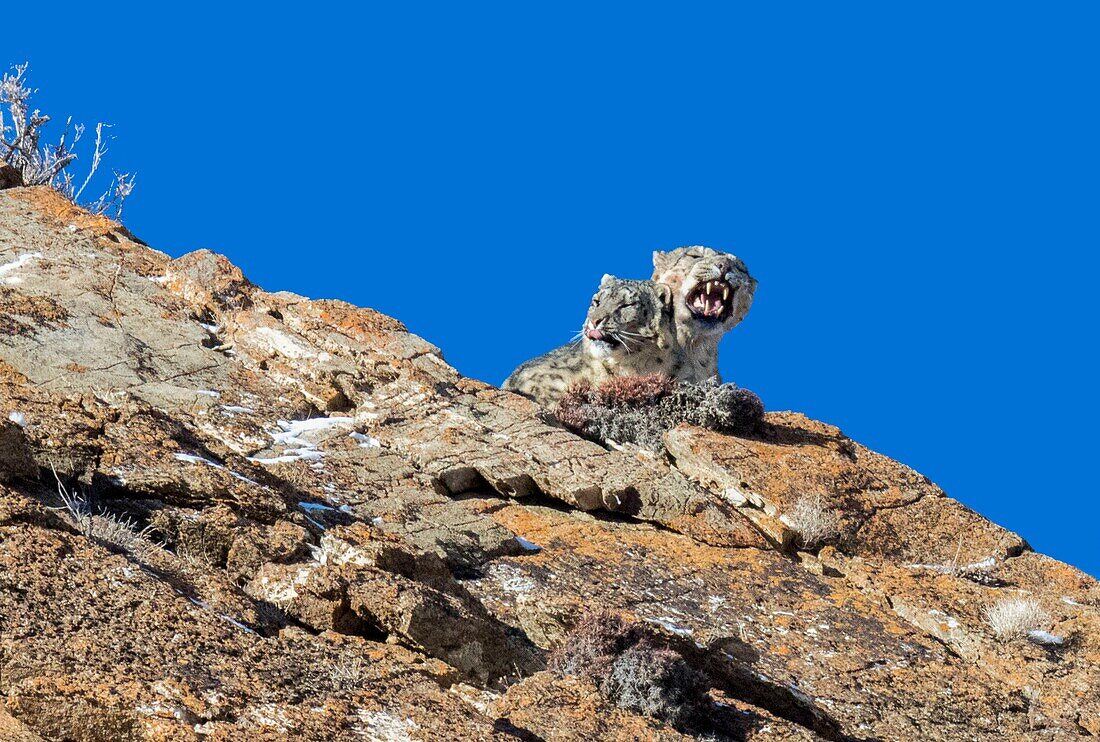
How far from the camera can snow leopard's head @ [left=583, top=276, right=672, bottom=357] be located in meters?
14.7

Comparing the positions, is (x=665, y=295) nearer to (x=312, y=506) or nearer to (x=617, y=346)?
(x=617, y=346)

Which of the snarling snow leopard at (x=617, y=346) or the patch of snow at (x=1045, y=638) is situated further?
the snarling snow leopard at (x=617, y=346)

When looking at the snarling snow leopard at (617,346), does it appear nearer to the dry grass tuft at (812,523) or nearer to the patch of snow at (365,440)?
the dry grass tuft at (812,523)

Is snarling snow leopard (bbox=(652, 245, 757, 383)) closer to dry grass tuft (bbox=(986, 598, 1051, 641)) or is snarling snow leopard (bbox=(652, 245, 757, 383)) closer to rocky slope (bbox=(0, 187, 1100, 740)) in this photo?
rocky slope (bbox=(0, 187, 1100, 740))

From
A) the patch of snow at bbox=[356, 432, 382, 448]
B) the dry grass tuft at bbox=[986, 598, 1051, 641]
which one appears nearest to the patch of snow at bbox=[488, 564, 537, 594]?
the patch of snow at bbox=[356, 432, 382, 448]

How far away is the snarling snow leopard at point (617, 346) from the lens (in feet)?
48.0

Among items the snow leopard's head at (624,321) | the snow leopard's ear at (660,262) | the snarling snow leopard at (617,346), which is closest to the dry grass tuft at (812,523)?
the snarling snow leopard at (617,346)

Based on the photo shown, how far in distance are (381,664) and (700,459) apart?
210 inches

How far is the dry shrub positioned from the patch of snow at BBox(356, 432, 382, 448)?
1974mm

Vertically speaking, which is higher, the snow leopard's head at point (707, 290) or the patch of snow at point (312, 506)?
the snow leopard's head at point (707, 290)

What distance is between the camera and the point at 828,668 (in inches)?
326

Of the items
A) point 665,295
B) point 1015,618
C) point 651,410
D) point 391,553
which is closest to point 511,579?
point 391,553

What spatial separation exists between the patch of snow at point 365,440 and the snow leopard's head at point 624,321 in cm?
452

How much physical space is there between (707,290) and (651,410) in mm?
3237
